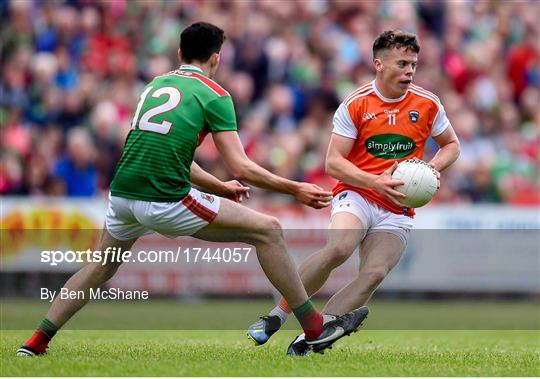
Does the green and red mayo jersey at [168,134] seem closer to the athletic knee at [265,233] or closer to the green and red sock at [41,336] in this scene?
the athletic knee at [265,233]

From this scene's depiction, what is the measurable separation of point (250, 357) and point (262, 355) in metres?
0.22

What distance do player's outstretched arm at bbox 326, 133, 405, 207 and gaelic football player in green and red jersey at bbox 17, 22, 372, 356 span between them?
956mm

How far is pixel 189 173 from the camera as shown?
29.0 ft

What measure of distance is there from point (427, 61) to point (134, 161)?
1411cm

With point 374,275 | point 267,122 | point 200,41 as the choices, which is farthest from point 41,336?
point 267,122

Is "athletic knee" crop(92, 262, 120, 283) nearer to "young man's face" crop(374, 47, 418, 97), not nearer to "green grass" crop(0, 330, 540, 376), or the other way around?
"green grass" crop(0, 330, 540, 376)

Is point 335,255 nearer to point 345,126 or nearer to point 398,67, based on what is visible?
point 345,126

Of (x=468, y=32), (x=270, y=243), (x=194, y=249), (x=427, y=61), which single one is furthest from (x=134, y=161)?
(x=468, y=32)

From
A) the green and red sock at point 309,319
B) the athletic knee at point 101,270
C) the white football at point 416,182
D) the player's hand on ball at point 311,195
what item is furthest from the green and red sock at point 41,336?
the white football at point 416,182

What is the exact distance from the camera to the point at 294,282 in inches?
353

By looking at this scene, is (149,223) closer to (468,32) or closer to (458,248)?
(458,248)

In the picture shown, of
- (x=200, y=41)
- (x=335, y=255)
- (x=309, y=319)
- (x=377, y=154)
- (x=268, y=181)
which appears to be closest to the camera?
(x=268, y=181)

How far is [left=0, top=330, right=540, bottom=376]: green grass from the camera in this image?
8188 mm

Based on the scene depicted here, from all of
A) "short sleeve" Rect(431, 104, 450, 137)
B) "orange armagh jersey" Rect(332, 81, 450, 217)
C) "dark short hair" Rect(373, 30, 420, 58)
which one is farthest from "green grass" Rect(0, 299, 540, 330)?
"dark short hair" Rect(373, 30, 420, 58)
